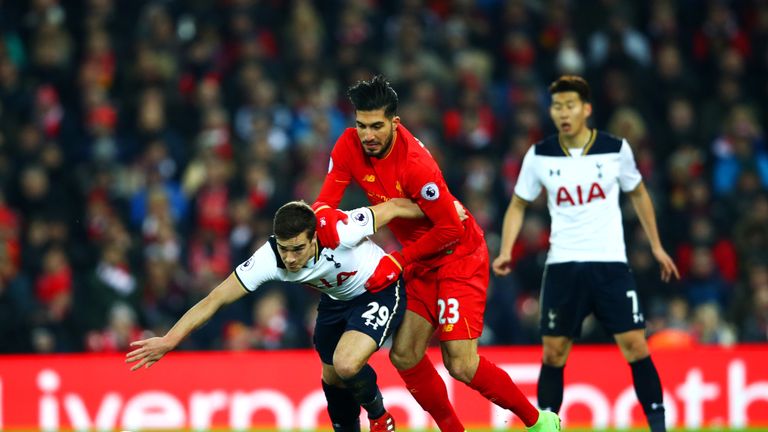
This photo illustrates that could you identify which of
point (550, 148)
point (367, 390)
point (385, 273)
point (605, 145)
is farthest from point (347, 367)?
point (605, 145)

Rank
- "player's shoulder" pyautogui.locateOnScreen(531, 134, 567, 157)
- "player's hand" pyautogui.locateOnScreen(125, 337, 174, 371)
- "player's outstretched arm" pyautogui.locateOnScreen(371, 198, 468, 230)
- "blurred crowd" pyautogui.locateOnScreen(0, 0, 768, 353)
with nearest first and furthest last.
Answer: "player's hand" pyautogui.locateOnScreen(125, 337, 174, 371) → "player's outstretched arm" pyautogui.locateOnScreen(371, 198, 468, 230) → "player's shoulder" pyautogui.locateOnScreen(531, 134, 567, 157) → "blurred crowd" pyautogui.locateOnScreen(0, 0, 768, 353)

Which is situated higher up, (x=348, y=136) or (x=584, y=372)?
(x=348, y=136)

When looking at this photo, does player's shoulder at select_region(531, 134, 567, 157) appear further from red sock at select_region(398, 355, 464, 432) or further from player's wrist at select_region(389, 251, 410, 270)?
red sock at select_region(398, 355, 464, 432)

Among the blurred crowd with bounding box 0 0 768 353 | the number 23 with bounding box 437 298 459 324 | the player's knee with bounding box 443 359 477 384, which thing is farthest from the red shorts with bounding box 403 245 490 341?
the blurred crowd with bounding box 0 0 768 353

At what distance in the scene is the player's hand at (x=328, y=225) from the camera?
739 centimetres

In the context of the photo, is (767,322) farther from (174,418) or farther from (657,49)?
(174,418)

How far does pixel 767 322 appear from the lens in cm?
1252

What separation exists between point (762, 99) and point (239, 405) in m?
7.69

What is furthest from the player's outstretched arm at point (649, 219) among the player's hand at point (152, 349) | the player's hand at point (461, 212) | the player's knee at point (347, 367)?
the player's hand at point (152, 349)

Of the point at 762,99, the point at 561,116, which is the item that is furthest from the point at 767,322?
the point at 561,116

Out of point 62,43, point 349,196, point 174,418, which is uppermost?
point 62,43

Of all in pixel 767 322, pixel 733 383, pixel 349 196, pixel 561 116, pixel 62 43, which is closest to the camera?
pixel 561 116

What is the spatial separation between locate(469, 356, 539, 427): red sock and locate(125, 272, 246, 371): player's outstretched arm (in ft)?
5.00

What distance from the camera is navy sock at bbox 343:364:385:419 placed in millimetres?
7508
